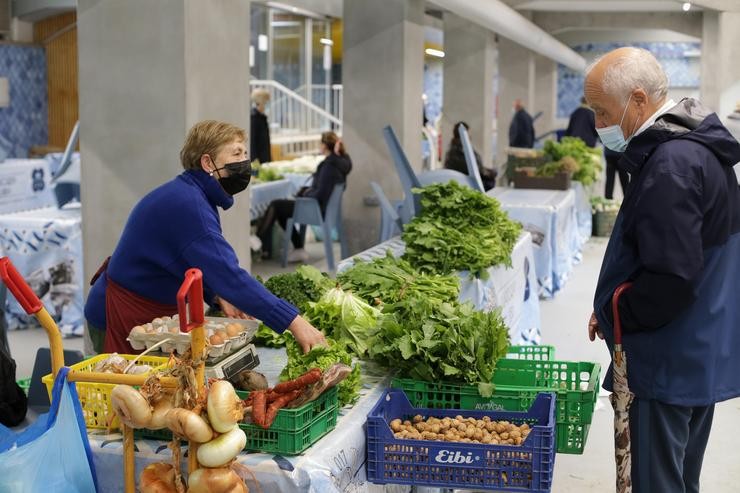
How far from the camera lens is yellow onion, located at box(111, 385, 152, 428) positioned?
102 inches

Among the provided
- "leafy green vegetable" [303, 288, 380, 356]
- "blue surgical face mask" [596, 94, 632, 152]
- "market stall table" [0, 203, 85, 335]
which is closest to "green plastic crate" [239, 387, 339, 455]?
"leafy green vegetable" [303, 288, 380, 356]

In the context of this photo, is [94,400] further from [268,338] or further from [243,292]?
[268,338]

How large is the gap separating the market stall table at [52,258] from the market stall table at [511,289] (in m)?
2.43

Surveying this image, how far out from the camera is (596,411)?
19.4 feet

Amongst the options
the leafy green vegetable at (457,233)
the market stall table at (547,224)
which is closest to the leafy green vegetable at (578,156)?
the market stall table at (547,224)

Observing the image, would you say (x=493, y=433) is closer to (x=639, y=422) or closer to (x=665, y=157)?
(x=639, y=422)

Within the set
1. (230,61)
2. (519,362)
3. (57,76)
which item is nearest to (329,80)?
(57,76)

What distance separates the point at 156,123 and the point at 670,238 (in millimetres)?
2918

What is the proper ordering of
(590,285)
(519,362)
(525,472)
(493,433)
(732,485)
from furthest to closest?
(590,285)
(732,485)
(519,362)
(493,433)
(525,472)

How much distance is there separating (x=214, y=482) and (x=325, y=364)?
0.62m

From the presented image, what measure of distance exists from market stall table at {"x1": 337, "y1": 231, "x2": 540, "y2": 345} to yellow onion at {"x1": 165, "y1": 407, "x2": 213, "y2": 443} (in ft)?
7.90

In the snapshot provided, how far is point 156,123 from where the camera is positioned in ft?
16.2

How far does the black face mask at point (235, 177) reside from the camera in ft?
11.3

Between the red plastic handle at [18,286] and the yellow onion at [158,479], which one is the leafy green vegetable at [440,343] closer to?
the yellow onion at [158,479]
